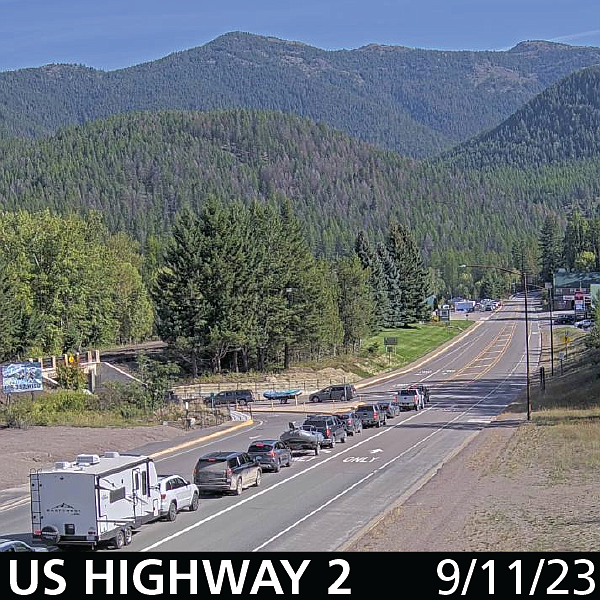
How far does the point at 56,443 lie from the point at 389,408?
78.1 feet

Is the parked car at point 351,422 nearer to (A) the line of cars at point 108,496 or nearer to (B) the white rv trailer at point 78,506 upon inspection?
(A) the line of cars at point 108,496

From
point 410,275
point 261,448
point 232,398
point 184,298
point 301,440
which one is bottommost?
point 232,398

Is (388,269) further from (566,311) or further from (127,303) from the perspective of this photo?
(566,311)

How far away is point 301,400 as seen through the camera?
253ft

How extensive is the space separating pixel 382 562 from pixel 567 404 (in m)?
49.4

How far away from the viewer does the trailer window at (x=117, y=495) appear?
2531cm

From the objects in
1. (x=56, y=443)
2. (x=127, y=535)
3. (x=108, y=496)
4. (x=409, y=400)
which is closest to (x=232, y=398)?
(x=409, y=400)

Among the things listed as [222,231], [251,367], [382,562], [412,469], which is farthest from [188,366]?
[382,562]

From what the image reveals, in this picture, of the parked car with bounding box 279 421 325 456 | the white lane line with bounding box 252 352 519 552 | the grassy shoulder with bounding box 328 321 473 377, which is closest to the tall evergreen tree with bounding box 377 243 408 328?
the grassy shoulder with bounding box 328 321 473 377

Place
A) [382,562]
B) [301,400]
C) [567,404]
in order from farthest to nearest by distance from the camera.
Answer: [301,400]
[567,404]
[382,562]

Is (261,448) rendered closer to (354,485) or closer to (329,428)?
(354,485)

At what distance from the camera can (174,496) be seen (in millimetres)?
Answer: 29344

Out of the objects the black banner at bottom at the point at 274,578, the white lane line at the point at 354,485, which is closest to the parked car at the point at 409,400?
the white lane line at the point at 354,485

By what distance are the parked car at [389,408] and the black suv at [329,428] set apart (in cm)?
1023
